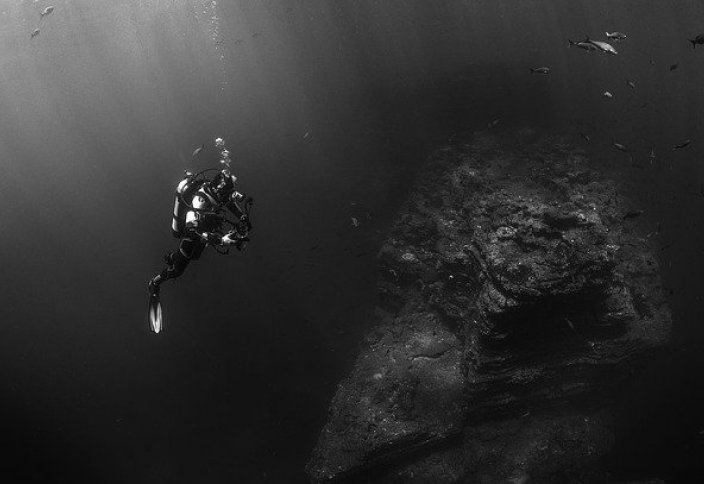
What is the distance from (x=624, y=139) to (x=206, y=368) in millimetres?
20180

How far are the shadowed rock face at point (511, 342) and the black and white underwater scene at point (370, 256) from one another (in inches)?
2.4

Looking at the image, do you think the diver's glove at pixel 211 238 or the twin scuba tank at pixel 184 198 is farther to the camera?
the twin scuba tank at pixel 184 198

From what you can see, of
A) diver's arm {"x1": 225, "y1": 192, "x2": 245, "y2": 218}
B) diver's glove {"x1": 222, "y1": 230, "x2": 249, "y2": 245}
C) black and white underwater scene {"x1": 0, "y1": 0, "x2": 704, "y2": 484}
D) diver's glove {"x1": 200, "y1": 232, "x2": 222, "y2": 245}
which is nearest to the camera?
diver's glove {"x1": 222, "y1": 230, "x2": 249, "y2": 245}

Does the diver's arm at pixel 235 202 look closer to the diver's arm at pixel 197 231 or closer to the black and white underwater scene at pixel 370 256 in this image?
the black and white underwater scene at pixel 370 256

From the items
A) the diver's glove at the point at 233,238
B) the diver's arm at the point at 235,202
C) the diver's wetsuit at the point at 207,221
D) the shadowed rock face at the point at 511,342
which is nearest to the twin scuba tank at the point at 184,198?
the diver's wetsuit at the point at 207,221

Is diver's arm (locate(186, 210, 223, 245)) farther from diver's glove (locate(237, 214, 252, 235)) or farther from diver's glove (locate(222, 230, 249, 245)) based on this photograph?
diver's glove (locate(237, 214, 252, 235))

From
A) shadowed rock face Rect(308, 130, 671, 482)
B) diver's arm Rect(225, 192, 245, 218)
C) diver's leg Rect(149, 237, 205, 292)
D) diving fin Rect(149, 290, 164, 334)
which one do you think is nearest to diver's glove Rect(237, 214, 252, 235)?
diver's arm Rect(225, 192, 245, 218)

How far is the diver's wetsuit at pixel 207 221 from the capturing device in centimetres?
474

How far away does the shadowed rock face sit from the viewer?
25.7 feet

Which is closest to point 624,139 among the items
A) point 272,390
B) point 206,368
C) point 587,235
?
point 587,235

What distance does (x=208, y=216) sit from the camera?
4934mm

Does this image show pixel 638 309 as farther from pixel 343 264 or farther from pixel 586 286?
pixel 343 264

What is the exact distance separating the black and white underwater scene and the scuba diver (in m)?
0.04

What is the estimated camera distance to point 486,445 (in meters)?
9.10
